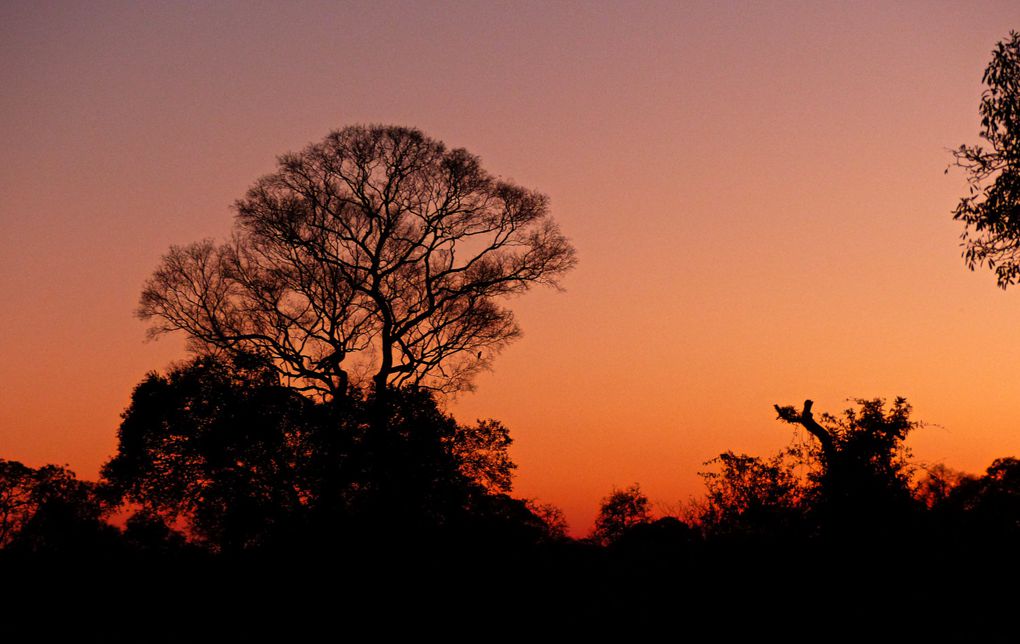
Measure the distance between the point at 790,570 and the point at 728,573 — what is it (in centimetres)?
173

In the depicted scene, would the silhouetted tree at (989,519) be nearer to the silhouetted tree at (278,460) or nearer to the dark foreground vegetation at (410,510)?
the dark foreground vegetation at (410,510)

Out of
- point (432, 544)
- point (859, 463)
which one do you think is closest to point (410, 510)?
point (432, 544)

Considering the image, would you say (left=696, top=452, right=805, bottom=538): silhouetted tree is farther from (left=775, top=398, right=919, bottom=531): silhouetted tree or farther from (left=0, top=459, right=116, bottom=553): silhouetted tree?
(left=0, top=459, right=116, bottom=553): silhouetted tree

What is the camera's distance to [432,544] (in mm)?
25438

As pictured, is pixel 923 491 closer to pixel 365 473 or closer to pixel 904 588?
pixel 904 588

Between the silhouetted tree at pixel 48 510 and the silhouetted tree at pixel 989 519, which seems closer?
the silhouetted tree at pixel 989 519

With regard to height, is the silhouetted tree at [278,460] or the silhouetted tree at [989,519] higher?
the silhouetted tree at [278,460]

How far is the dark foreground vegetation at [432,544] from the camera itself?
2112 centimetres

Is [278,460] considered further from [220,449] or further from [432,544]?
[432,544]

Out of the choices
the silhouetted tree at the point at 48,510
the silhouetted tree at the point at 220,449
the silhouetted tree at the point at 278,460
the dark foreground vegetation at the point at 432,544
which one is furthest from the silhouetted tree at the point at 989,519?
the silhouetted tree at the point at 48,510

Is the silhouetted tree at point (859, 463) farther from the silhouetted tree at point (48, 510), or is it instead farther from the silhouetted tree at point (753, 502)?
the silhouetted tree at point (48, 510)

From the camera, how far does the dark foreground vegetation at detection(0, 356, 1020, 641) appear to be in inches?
832

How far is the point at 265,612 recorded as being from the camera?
75.2 feet

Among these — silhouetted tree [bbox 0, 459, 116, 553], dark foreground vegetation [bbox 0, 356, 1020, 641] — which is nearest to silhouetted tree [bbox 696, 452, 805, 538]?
dark foreground vegetation [bbox 0, 356, 1020, 641]
